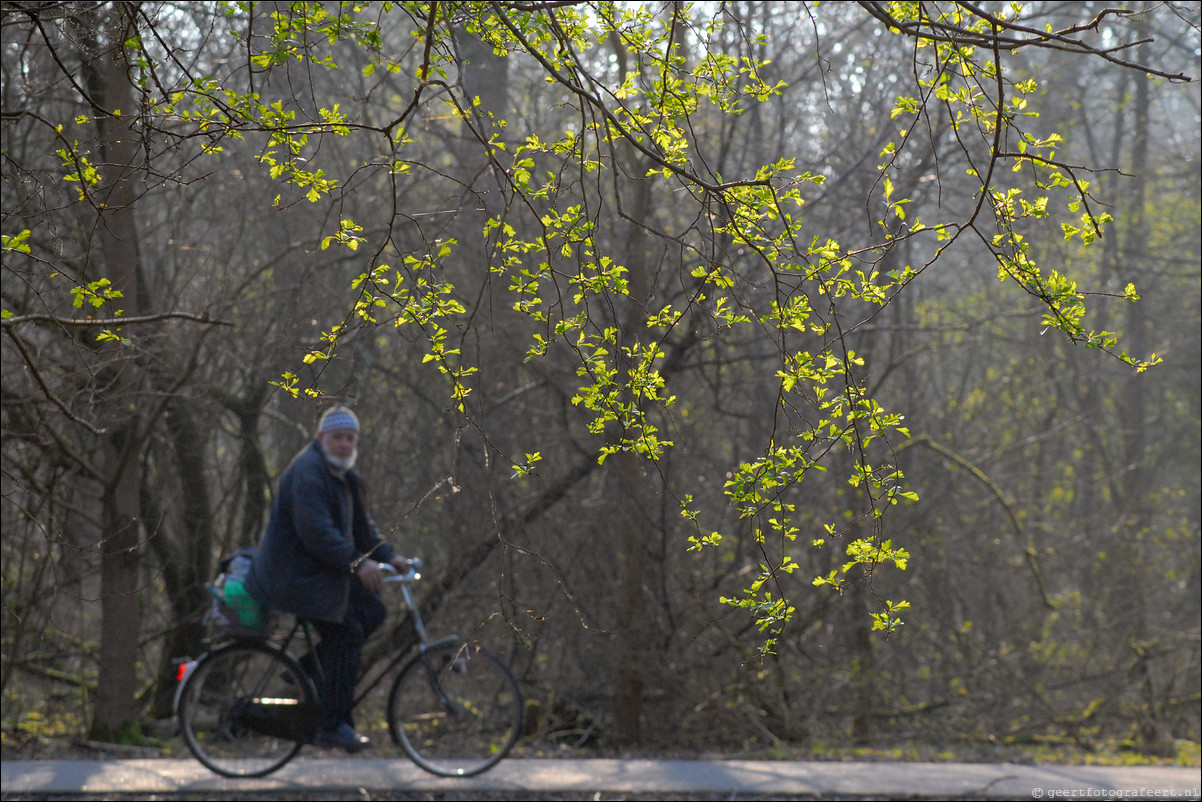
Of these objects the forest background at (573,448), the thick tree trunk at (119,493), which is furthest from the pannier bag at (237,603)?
the thick tree trunk at (119,493)

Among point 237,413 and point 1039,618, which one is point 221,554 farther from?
point 1039,618

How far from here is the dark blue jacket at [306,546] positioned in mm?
5457

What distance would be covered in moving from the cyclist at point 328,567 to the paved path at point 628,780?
0.96 feet

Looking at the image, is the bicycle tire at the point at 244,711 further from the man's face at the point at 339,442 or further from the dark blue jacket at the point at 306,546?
the man's face at the point at 339,442

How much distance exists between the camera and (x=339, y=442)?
5.70 m

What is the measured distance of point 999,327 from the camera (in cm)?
1166

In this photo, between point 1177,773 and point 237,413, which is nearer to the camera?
point 1177,773

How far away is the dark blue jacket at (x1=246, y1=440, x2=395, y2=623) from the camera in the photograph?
5.46 m

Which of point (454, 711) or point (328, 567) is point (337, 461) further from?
point (454, 711)

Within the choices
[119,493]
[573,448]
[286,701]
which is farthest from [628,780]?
[119,493]

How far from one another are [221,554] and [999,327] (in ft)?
26.4

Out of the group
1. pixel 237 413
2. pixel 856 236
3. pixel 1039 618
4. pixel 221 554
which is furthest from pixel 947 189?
pixel 221 554

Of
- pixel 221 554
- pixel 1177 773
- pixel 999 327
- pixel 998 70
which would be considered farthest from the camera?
pixel 999 327

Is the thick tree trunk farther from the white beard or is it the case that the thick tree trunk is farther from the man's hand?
the man's hand
